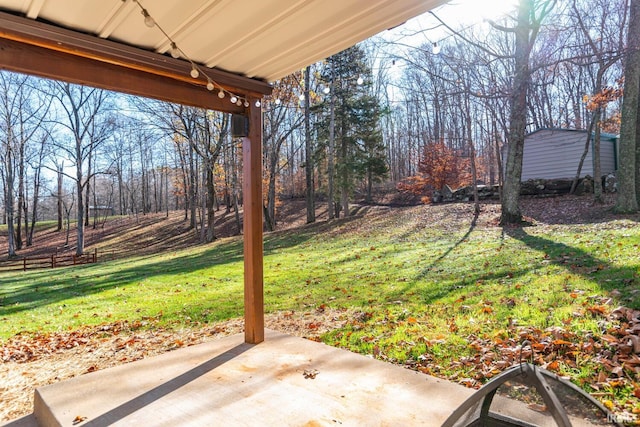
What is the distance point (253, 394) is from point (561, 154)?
45.1 ft

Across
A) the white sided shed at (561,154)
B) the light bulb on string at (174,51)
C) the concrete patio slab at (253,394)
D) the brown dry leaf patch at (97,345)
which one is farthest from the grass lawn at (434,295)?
the white sided shed at (561,154)

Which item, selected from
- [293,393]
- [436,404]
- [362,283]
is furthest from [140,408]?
[362,283]

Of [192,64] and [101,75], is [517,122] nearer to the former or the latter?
[192,64]

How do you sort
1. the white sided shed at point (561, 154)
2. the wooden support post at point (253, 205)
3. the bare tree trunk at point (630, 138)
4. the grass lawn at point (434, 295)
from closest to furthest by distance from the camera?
the grass lawn at point (434, 295)
the wooden support post at point (253, 205)
the bare tree trunk at point (630, 138)
the white sided shed at point (561, 154)

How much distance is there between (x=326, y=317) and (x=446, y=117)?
2332 cm

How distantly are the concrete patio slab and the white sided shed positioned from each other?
12547mm

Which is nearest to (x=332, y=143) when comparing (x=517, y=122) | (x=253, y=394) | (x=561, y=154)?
(x=517, y=122)

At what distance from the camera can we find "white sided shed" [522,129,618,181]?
39.4 feet

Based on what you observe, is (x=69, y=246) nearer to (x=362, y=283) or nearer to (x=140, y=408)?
(x=362, y=283)

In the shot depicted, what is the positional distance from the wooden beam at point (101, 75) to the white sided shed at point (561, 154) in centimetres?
1294

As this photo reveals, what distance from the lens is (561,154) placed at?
1245cm

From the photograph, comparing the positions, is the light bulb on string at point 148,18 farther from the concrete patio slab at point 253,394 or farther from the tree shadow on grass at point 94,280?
the tree shadow on grass at point 94,280

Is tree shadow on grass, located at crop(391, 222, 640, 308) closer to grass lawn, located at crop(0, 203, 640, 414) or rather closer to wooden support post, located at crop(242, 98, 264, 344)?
grass lawn, located at crop(0, 203, 640, 414)

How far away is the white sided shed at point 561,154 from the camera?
1201cm
